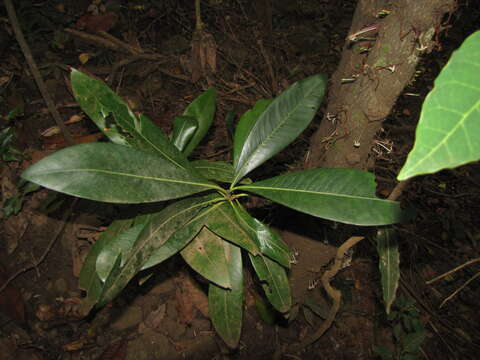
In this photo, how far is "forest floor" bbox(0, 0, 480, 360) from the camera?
158 centimetres

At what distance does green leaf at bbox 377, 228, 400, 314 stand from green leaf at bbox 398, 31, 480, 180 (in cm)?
68

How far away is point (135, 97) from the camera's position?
89.4 inches

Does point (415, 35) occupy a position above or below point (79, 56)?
above

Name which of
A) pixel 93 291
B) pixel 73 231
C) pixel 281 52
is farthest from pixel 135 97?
pixel 93 291

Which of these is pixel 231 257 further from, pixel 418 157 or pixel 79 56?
pixel 79 56

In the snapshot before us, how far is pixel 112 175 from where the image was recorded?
0.77 meters

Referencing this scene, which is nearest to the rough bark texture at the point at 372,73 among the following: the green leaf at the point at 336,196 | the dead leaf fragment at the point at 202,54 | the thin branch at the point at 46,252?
the green leaf at the point at 336,196

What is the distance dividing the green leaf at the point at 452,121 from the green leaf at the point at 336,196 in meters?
0.49

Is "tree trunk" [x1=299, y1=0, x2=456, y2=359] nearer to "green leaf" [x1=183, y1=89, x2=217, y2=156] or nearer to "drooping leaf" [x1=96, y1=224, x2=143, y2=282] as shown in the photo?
"green leaf" [x1=183, y1=89, x2=217, y2=156]

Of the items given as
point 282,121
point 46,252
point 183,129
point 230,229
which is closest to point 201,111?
point 183,129

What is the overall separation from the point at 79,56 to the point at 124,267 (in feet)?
7.08

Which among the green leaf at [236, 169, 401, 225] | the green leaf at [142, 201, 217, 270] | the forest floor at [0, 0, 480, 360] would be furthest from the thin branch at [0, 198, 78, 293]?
the green leaf at [236, 169, 401, 225]

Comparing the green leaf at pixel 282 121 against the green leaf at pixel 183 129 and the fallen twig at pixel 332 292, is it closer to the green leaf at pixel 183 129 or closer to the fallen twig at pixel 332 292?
the green leaf at pixel 183 129

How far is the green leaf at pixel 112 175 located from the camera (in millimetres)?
695
